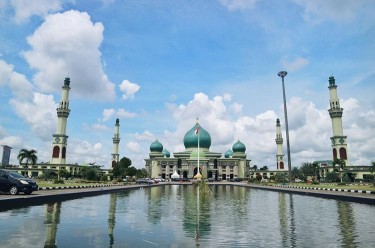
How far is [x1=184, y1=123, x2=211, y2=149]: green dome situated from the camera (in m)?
111

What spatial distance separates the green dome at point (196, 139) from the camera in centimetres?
11088

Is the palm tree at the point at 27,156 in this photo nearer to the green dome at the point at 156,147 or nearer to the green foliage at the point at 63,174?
the green foliage at the point at 63,174

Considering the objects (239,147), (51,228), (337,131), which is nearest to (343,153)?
(337,131)

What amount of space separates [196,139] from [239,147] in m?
19.7

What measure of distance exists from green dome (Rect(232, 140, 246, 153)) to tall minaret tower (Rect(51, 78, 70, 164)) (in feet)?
193

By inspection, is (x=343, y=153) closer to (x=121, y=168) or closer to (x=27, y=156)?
(x=121, y=168)

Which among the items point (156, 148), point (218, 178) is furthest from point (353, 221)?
point (156, 148)

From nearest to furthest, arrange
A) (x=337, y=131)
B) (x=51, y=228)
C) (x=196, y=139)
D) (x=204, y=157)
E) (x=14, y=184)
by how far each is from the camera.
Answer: (x=51, y=228) < (x=14, y=184) < (x=337, y=131) < (x=204, y=157) < (x=196, y=139)

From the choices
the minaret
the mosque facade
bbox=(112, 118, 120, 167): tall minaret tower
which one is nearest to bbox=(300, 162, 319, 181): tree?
the minaret

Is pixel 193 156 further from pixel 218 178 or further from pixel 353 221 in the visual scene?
pixel 353 221

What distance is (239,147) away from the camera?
4779 inches

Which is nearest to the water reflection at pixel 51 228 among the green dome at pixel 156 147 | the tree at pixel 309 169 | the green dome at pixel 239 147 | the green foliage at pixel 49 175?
the green foliage at pixel 49 175

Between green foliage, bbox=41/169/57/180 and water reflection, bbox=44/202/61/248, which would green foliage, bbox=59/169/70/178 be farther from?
water reflection, bbox=44/202/61/248

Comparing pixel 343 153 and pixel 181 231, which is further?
pixel 343 153
